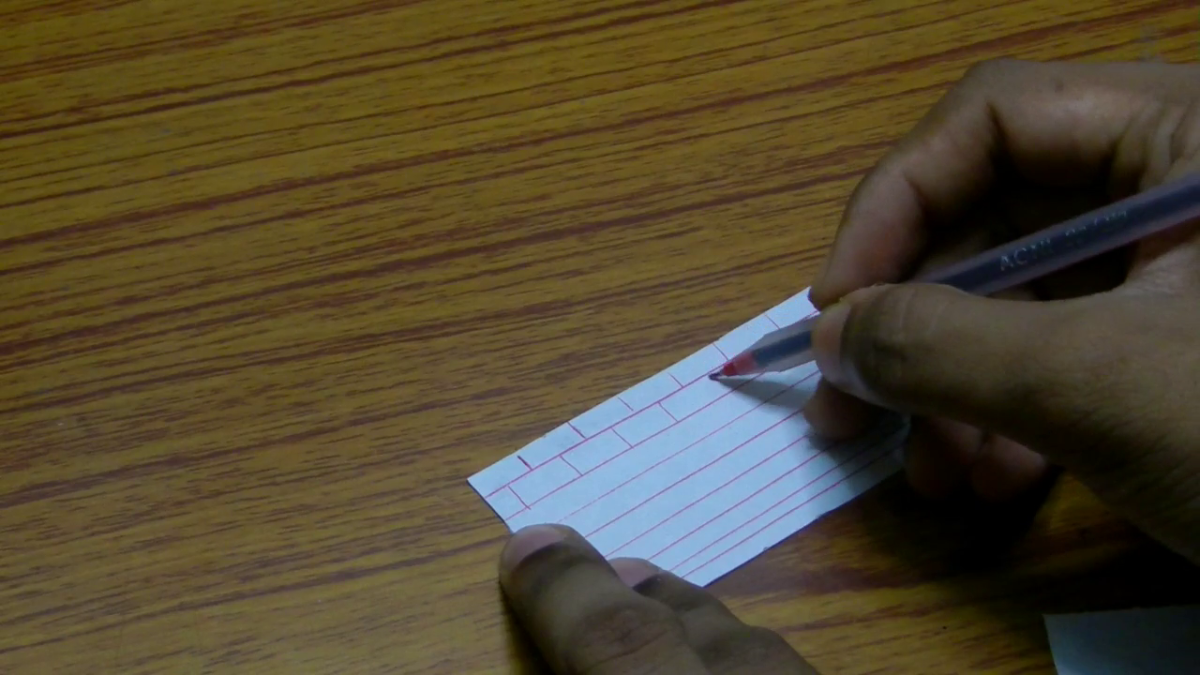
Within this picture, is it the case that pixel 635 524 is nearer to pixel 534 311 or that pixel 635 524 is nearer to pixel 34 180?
pixel 534 311

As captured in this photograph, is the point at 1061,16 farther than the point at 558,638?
Yes

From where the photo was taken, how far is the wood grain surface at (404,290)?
1.43ft

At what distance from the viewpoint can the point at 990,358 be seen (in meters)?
0.35

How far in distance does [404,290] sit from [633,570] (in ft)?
0.57

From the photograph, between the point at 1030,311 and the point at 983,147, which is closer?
the point at 1030,311

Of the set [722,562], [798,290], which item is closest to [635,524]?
[722,562]

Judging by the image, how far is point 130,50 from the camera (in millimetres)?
553

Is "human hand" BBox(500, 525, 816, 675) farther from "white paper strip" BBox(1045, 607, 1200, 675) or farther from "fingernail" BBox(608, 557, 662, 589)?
"white paper strip" BBox(1045, 607, 1200, 675)

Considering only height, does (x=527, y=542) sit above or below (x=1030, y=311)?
below

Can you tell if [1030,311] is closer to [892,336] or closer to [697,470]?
[892,336]

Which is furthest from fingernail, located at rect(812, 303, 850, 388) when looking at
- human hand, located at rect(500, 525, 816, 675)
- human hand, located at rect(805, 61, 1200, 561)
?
human hand, located at rect(500, 525, 816, 675)

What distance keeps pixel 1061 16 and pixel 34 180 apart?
0.56 m

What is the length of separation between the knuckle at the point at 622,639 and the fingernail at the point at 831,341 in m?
0.12

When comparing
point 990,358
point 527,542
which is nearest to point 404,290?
point 527,542
